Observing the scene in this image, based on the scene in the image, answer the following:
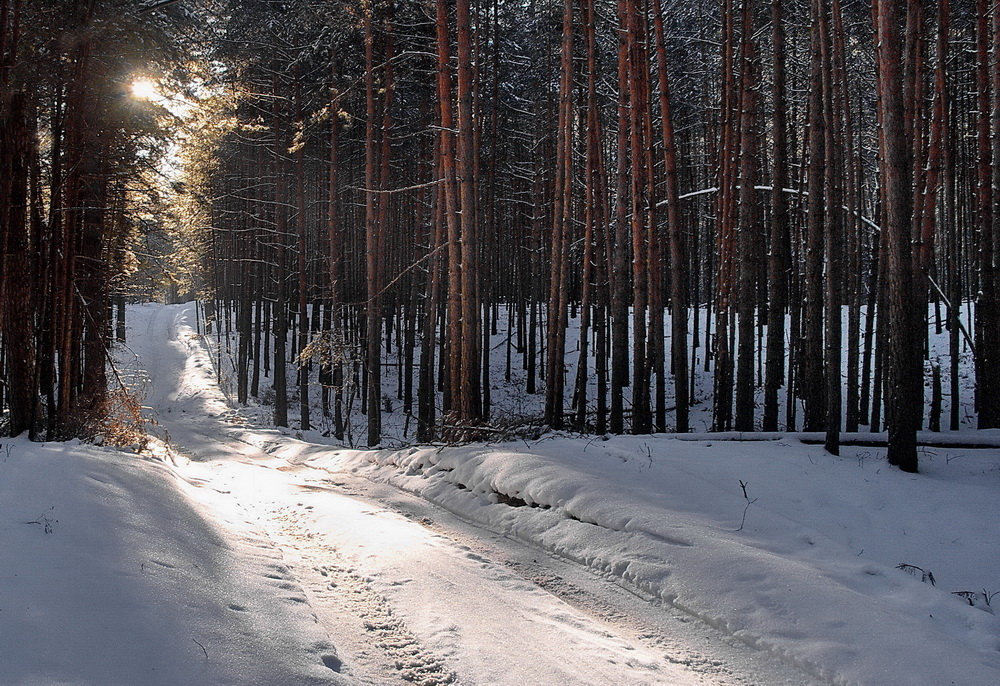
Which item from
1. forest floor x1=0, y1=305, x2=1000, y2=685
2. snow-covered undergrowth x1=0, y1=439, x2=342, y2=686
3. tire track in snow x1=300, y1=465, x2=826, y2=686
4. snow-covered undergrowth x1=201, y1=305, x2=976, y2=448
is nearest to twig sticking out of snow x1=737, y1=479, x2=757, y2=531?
forest floor x1=0, y1=305, x2=1000, y2=685

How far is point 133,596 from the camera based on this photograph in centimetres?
360

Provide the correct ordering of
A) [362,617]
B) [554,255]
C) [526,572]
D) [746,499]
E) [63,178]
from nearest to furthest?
[362,617], [526,572], [746,499], [63,178], [554,255]

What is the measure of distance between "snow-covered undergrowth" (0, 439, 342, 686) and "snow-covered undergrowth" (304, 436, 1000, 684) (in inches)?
106

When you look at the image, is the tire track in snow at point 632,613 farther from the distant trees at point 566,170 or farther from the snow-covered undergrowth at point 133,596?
the distant trees at point 566,170

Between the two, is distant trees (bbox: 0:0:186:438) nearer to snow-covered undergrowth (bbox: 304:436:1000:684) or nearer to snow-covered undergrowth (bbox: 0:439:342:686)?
snow-covered undergrowth (bbox: 0:439:342:686)

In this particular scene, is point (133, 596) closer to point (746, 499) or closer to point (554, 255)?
point (746, 499)

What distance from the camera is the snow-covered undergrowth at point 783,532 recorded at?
13.1 feet

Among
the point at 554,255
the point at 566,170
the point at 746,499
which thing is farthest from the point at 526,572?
the point at 554,255

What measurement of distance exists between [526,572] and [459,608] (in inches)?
44.9

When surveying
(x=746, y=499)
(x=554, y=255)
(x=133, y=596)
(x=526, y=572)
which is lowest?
(x=526, y=572)

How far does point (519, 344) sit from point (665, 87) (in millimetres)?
18363

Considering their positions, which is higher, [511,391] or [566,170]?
[566,170]

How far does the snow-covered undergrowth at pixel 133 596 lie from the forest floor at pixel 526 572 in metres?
0.02

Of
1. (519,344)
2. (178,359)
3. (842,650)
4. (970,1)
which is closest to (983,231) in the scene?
(970,1)
